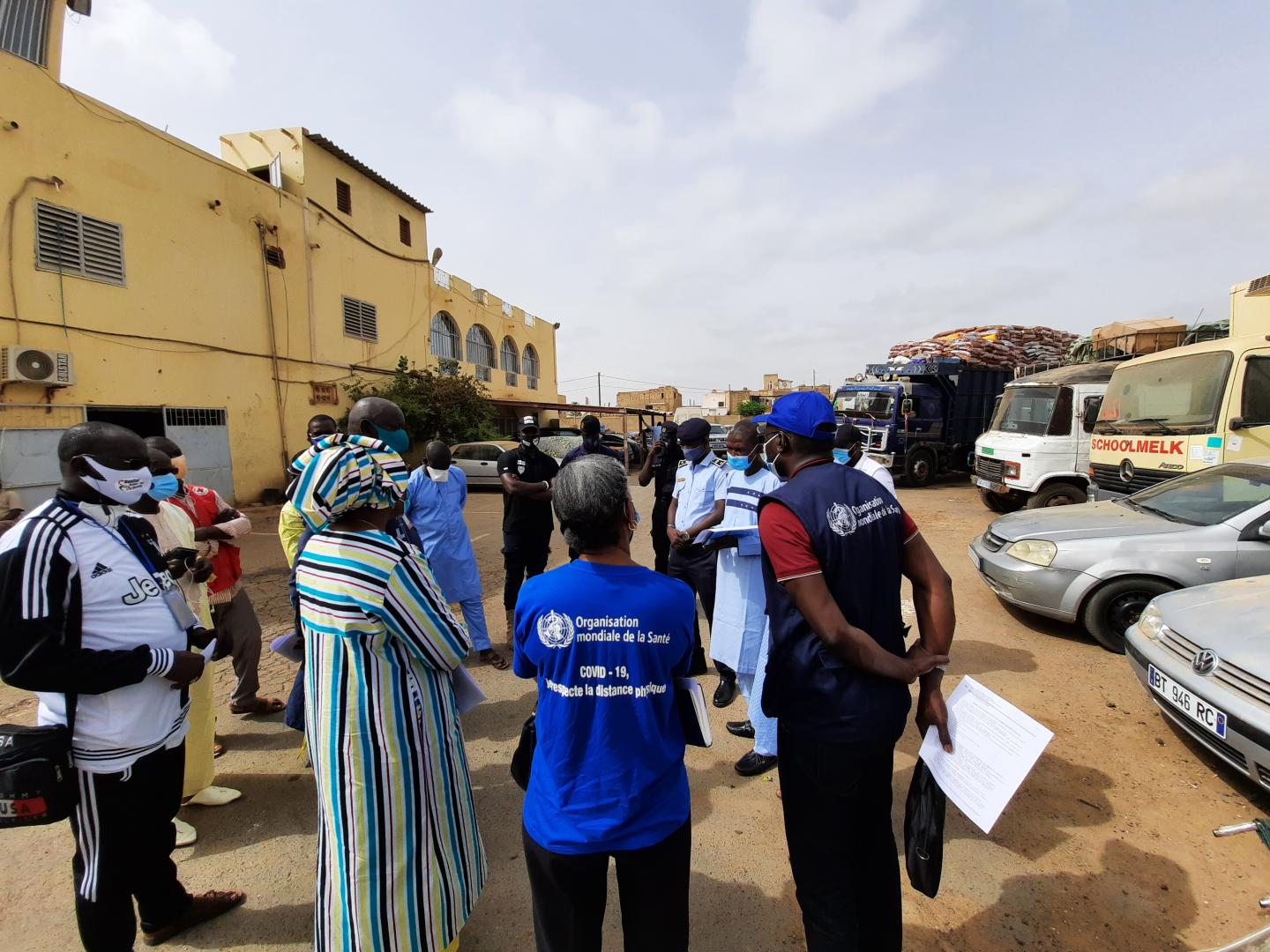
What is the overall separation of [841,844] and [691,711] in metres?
0.65

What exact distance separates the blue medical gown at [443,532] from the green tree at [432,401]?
38.4ft

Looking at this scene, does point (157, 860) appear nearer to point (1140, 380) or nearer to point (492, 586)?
point (492, 586)

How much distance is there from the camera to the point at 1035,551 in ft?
15.5

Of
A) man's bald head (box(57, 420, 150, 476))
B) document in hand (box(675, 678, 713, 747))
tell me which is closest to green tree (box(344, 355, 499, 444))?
man's bald head (box(57, 420, 150, 476))

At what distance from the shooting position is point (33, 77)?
348 inches

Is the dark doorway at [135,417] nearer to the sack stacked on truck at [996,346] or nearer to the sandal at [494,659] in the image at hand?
the sandal at [494,659]

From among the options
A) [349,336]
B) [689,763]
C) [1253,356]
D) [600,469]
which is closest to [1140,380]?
[1253,356]

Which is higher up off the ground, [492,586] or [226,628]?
[226,628]

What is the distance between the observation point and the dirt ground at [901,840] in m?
2.08

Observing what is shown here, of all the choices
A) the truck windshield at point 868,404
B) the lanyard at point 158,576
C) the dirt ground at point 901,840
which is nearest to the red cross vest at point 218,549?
the dirt ground at point 901,840

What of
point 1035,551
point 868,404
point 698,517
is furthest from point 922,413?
point 698,517

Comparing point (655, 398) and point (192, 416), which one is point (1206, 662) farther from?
point (655, 398)

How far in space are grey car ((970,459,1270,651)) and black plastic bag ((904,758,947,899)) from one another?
3.58 meters

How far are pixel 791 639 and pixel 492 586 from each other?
5333 mm
